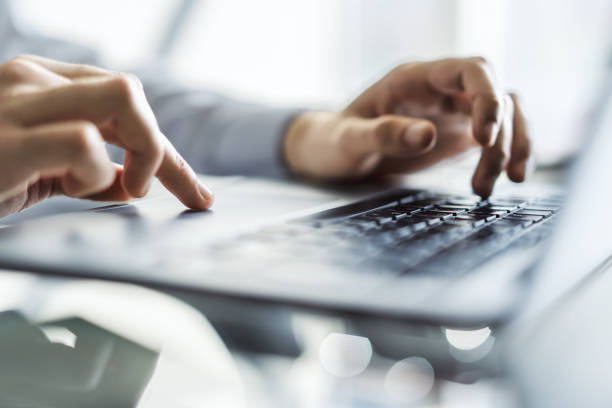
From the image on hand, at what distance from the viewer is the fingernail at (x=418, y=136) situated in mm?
430

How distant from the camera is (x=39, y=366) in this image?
0.26m

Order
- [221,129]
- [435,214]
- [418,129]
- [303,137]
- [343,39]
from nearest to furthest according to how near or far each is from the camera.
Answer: [435,214] → [418,129] → [303,137] → [221,129] → [343,39]

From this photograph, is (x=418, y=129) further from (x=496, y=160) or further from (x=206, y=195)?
(x=206, y=195)

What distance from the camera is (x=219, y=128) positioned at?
0.73m

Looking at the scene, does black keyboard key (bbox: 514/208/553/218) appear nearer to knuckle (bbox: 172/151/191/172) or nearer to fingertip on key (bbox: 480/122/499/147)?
fingertip on key (bbox: 480/122/499/147)

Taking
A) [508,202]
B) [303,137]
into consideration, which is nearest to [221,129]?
[303,137]

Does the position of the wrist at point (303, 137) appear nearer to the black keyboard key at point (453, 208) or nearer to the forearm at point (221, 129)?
the forearm at point (221, 129)

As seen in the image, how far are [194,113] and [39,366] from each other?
525 millimetres

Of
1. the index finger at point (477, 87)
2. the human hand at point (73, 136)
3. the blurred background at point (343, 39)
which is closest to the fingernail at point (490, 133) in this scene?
the index finger at point (477, 87)

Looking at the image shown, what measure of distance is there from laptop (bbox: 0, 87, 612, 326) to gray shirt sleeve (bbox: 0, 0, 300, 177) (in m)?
0.29

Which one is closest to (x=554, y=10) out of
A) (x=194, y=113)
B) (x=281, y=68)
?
(x=281, y=68)

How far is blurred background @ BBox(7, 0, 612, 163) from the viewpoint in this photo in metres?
1.81

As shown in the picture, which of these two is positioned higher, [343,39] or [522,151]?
[522,151]

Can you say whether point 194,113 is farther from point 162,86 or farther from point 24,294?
point 24,294
